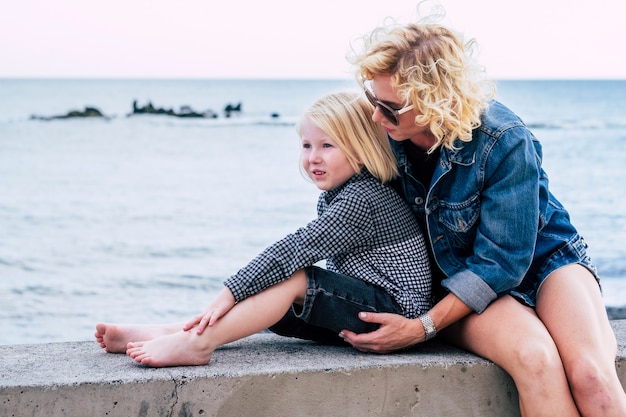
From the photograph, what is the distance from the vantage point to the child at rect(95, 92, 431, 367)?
8.38ft

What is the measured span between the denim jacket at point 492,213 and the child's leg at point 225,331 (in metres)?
0.53

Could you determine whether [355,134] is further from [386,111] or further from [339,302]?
[339,302]

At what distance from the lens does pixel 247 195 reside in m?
16.2

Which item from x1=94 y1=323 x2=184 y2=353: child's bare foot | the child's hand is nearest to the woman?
the child's hand

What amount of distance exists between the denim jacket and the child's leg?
0.53 meters

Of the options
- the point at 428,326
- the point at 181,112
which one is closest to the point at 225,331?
the point at 428,326

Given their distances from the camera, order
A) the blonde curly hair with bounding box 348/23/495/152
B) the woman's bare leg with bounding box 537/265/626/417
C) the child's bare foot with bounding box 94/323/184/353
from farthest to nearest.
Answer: the child's bare foot with bounding box 94/323/184/353 → the blonde curly hair with bounding box 348/23/495/152 → the woman's bare leg with bounding box 537/265/626/417

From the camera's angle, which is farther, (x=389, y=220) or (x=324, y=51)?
(x=324, y=51)

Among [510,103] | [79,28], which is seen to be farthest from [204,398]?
[510,103]

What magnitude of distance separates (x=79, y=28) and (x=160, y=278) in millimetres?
32790

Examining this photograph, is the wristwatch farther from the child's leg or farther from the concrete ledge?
the child's leg

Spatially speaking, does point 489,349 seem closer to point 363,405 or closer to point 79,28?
point 363,405

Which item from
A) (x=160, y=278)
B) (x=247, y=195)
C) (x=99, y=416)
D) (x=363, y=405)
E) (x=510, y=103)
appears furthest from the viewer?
(x=510, y=103)

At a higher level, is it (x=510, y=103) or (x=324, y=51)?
(x=324, y=51)
